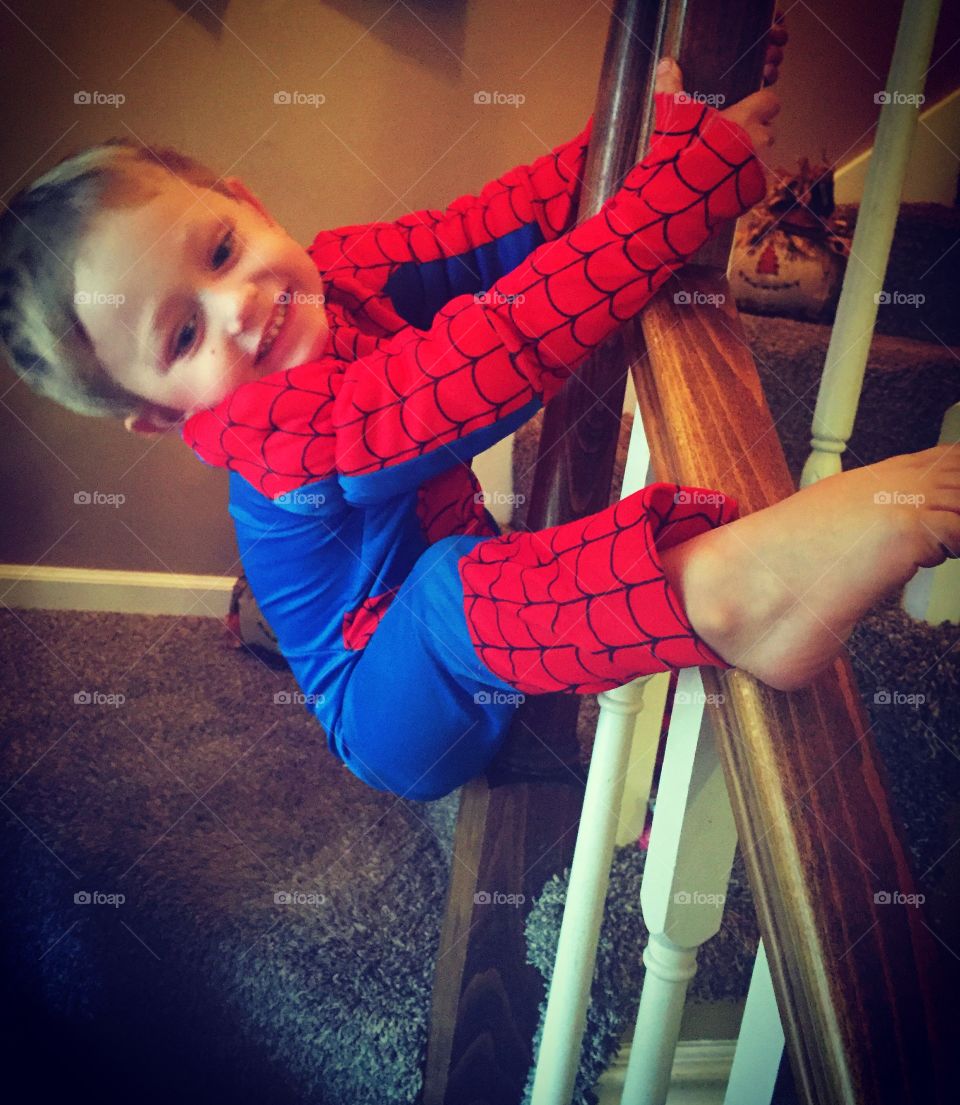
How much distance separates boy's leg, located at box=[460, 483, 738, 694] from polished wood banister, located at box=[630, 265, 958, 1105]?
0.03 metres

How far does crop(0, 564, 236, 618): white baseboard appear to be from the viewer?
1.75 m

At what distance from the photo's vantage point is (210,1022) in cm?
104

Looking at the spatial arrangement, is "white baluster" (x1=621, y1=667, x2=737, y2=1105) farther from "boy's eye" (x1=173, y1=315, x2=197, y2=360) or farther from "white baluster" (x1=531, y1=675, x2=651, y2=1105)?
"boy's eye" (x1=173, y1=315, x2=197, y2=360)

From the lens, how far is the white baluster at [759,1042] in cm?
74

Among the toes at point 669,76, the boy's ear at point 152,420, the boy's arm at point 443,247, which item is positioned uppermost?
the toes at point 669,76

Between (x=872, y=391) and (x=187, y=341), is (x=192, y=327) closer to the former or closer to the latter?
(x=187, y=341)

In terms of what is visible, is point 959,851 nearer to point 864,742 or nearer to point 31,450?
point 864,742

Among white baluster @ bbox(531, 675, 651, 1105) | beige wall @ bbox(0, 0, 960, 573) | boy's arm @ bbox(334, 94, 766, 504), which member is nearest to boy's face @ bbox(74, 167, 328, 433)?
boy's arm @ bbox(334, 94, 766, 504)

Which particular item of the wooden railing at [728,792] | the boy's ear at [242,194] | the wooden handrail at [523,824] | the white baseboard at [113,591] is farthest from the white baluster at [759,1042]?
the white baseboard at [113,591]

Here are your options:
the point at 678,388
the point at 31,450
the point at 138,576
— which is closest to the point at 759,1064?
the point at 678,388

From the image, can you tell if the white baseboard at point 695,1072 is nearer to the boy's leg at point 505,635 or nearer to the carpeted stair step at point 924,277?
the boy's leg at point 505,635

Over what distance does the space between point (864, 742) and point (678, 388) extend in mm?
296

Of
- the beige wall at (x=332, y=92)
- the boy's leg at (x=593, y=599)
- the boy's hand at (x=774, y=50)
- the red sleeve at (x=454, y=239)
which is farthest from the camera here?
the beige wall at (x=332, y=92)

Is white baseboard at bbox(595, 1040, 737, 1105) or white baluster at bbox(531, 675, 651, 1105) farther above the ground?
white baluster at bbox(531, 675, 651, 1105)
